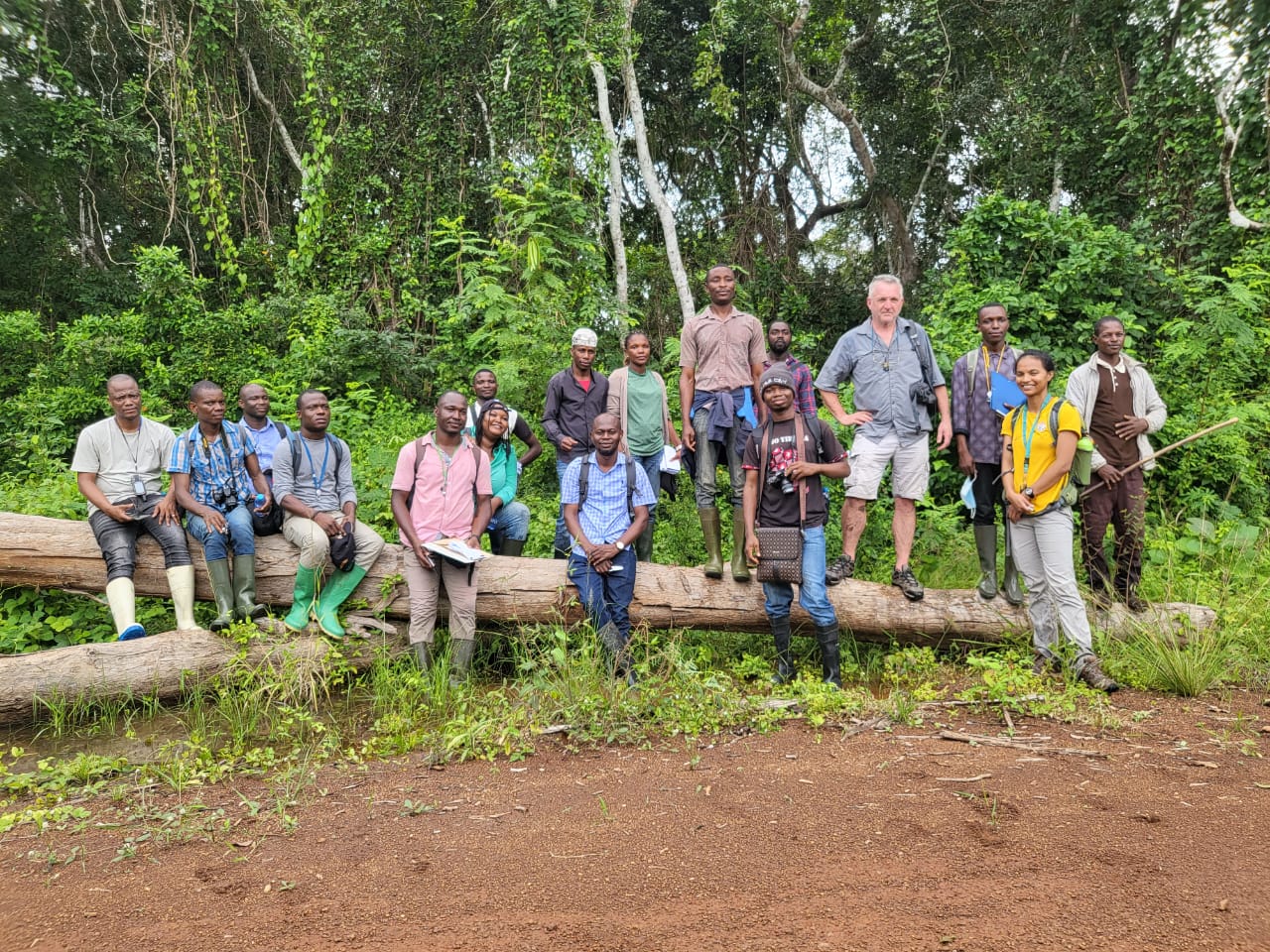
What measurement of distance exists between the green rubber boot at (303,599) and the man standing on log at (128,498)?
66 cm

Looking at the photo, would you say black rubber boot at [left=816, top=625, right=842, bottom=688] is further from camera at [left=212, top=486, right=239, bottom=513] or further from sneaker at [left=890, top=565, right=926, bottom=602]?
camera at [left=212, top=486, right=239, bottom=513]

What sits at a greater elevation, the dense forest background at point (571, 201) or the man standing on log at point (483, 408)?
the dense forest background at point (571, 201)

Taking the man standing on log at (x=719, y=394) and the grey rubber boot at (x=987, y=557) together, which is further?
the man standing on log at (x=719, y=394)

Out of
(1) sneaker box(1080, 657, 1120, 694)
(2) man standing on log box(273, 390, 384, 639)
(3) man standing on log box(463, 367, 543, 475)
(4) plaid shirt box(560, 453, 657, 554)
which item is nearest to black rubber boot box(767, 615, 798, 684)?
(4) plaid shirt box(560, 453, 657, 554)

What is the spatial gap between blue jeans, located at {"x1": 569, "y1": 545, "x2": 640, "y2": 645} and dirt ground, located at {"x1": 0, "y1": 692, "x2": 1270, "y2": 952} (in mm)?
1148

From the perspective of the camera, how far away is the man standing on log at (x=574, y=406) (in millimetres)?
6801

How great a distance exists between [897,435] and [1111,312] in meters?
5.27

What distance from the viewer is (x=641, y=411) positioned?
6680 mm

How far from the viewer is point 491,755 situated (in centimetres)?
471

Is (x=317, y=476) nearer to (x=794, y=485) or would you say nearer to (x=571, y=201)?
(x=794, y=485)

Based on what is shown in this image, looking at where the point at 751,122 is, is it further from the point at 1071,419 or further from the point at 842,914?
the point at 842,914

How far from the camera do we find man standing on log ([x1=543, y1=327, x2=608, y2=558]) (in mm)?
6801

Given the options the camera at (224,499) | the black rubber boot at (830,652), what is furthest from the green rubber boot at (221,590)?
the black rubber boot at (830,652)

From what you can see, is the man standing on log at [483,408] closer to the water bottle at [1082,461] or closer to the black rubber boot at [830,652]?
the black rubber boot at [830,652]
